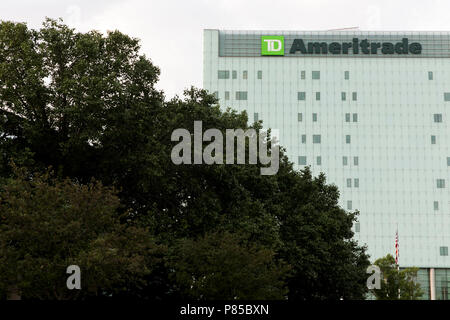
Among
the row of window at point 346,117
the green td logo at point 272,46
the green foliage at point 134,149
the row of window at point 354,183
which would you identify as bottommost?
the green foliage at point 134,149

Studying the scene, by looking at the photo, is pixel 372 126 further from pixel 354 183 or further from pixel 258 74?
pixel 258 74

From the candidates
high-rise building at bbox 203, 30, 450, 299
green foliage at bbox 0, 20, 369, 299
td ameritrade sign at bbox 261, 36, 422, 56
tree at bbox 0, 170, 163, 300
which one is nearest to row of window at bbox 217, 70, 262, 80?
high-rise building at bbox 203, 30, 450, 299

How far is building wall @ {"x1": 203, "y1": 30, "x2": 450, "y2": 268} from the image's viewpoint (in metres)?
113

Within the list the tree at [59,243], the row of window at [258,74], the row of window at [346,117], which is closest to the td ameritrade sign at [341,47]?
the row of window at [258,74]

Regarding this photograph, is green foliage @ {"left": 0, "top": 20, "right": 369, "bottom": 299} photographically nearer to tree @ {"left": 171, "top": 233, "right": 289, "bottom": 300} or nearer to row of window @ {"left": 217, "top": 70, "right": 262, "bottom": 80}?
tree @ {"left": 171, "top": 233, "right": 289, "bottom": 300}

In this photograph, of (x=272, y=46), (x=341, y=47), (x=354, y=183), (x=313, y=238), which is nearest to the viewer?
(x=313, y=238)

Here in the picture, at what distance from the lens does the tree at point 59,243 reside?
96.8ft

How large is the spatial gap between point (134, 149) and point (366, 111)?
80980mm

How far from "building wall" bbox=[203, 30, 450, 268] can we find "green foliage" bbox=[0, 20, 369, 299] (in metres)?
70.6

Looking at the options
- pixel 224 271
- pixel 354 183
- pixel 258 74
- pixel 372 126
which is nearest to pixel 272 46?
pixel 258 74

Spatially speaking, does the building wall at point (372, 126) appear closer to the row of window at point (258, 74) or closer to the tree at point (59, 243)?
the row of window at point (258, 74)

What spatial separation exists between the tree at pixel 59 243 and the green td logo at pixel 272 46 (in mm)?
87066

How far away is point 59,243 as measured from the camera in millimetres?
30734
